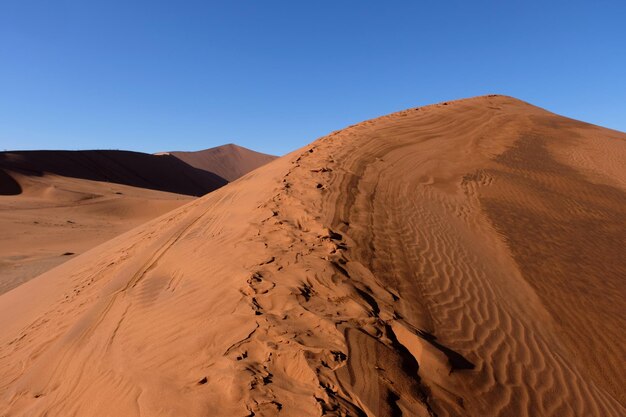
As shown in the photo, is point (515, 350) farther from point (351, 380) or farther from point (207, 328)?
point (207, 328)

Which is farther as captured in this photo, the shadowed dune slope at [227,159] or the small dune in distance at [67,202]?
the shadowed dune slope at [227,159]

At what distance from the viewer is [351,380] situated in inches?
126

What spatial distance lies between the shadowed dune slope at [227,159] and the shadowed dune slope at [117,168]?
31.3 m

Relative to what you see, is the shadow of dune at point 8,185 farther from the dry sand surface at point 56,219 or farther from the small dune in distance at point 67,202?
the dry sand surface at point 56,219

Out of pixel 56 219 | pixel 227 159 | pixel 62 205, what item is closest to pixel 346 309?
pixel 56 219

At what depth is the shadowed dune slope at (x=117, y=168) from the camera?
37819mm

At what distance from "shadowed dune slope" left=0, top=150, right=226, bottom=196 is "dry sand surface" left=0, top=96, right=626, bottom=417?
30.4m

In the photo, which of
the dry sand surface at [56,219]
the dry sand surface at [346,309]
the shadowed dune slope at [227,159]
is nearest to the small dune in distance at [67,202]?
the dry sand surface at [56,219]

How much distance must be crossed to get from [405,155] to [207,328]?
26.0 feet

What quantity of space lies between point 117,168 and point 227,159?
190 ft

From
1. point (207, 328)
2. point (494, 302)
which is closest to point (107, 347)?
point (207, 328)

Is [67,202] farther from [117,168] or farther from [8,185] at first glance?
[117,168]

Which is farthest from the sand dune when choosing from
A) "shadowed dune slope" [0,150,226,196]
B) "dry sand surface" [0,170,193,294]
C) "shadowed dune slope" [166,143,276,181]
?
"shadowed dune slope" [166,143,276,181]

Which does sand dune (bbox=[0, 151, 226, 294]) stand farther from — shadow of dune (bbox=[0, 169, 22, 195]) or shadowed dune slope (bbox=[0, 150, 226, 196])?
shadowed dune slope (bbox=[0, 150, 226, 196])
